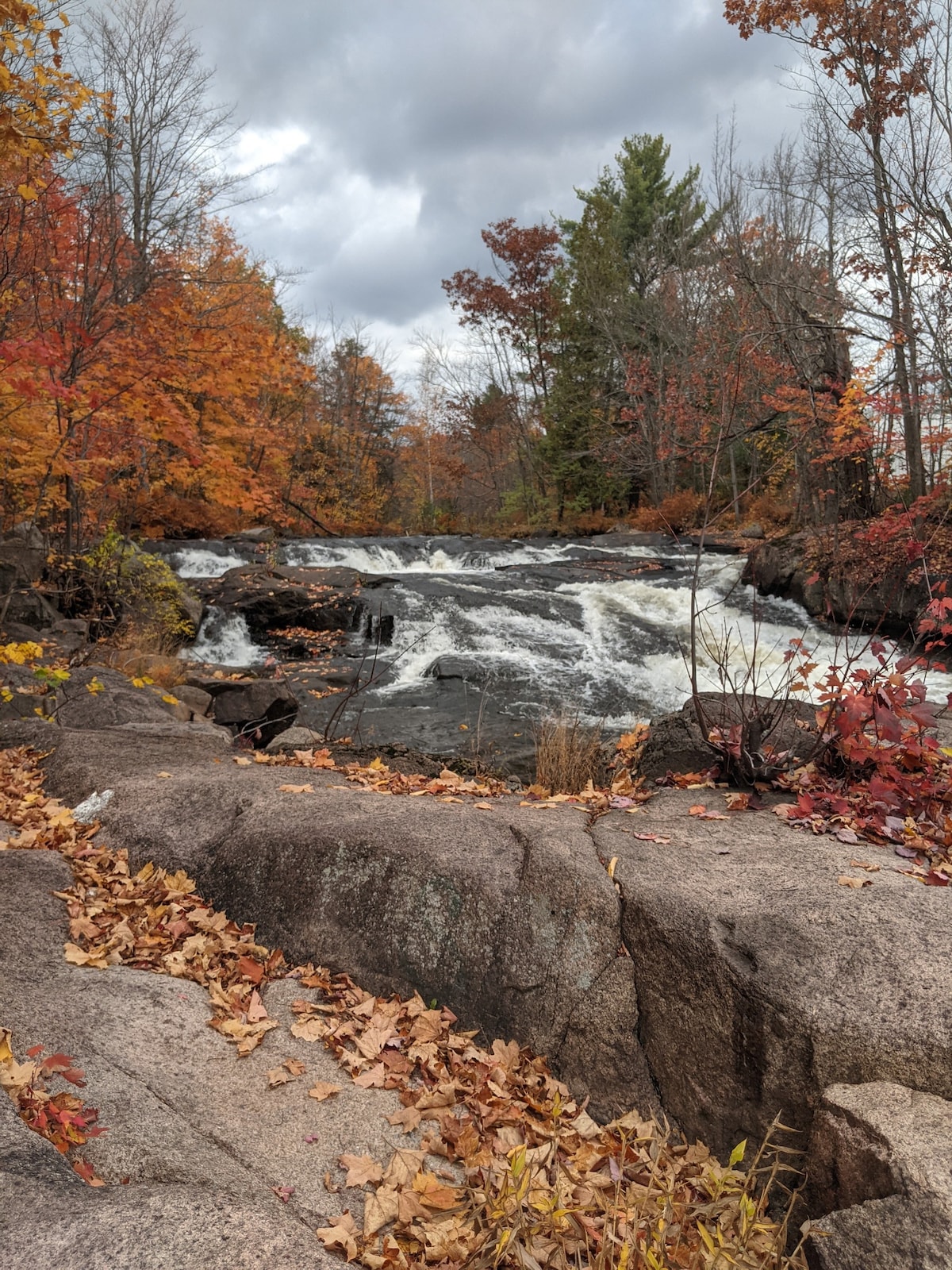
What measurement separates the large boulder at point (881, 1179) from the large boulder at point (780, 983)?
→ 0.45ft

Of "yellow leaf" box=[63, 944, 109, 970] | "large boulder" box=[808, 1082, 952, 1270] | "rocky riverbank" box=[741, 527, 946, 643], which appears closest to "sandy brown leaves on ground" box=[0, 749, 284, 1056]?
"yellow leaf" box=[63, 944, 109, 970]

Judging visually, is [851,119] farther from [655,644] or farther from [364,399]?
[364,399]

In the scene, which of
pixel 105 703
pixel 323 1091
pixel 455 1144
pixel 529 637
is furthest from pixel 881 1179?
pixel 529 637

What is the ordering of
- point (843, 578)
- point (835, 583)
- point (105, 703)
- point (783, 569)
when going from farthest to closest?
point (783, 569)
point (835, 583)
point (843, 578)
point (105, 703)

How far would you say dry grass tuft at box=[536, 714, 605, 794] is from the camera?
5586 mm

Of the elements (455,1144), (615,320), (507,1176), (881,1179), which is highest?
(615,320)

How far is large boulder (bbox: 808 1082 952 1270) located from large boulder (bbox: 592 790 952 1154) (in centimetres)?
14

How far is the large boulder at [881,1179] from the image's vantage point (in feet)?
5.81

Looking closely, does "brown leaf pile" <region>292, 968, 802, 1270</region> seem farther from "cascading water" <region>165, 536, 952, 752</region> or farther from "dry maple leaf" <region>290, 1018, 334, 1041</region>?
"cascading water" <region>165, 536, 952, 752</region>

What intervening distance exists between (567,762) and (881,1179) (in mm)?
3733

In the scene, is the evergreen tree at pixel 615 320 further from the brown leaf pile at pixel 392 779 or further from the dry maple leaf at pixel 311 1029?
the dry maple leaf at pixel 311 1029

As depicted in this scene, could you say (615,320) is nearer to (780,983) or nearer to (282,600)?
(282,600)

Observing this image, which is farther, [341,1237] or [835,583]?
[835,583]

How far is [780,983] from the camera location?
8.20ft
